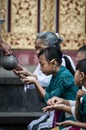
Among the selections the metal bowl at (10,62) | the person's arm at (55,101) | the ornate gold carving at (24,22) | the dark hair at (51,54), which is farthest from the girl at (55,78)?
the ornate gold carving at (24,22)

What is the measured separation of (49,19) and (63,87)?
696 cm

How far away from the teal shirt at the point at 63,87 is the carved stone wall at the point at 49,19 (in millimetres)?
6742

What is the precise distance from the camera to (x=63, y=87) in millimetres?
7078

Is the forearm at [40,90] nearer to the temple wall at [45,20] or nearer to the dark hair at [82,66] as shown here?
the dark hair at [82,66]

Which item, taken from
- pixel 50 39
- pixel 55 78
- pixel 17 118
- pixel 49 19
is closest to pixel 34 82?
pixel 55 78

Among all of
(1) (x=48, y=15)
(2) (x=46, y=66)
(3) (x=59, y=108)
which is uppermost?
(2) (x=46, y=66)

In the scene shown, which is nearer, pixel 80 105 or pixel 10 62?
pixel 80 105

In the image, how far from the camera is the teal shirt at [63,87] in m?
7.08

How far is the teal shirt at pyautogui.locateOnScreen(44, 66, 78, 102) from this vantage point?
7.08 meters

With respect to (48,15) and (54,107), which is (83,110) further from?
(48,15)

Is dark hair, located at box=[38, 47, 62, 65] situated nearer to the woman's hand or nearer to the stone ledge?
the woman's hand

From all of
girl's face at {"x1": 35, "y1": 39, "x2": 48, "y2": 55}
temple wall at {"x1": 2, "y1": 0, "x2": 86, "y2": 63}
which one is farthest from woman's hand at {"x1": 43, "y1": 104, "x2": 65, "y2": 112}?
temple wall at {"x1": 2, "y1": 0, "x2": 86, "y2": 63}

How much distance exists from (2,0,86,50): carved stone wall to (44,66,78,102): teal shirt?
22.1 ft

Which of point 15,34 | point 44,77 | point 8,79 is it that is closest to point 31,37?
point 15,34
